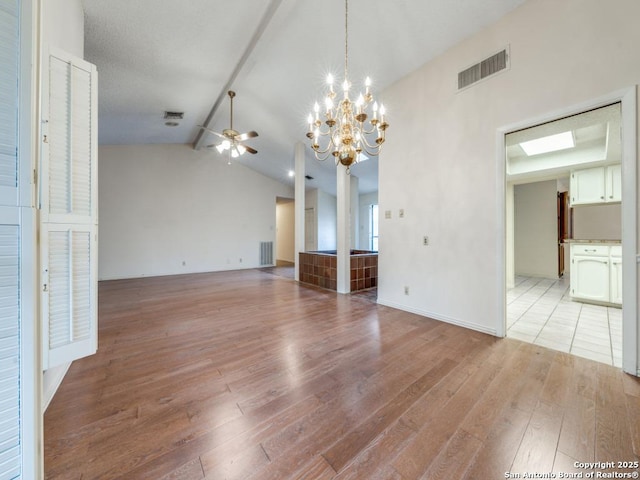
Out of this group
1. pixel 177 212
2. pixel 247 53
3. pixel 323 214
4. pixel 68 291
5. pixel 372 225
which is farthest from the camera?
pixel 372 225

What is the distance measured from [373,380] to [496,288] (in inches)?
69.3

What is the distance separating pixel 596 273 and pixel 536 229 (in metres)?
2.77

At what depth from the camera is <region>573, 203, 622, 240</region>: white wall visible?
15.9 ft

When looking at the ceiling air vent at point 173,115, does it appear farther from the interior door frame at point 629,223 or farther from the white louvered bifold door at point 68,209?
the interior door frame at point 629,223

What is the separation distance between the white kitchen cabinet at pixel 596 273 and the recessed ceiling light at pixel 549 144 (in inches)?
61.1

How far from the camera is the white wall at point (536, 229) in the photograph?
18.8 feet

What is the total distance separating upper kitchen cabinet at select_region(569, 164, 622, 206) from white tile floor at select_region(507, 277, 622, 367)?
1639 mm

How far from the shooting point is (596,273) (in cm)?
360

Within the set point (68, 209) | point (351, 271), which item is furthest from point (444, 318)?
point (68, 209)

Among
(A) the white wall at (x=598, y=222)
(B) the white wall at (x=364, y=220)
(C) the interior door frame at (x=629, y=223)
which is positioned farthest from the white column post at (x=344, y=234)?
(A) the white wall at (x=598, y=222)

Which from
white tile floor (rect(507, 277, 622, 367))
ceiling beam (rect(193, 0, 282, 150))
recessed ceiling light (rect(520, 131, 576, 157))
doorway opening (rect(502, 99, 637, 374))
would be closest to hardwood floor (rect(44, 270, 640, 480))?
white tile floor (rect(507, 277, 622, 367))

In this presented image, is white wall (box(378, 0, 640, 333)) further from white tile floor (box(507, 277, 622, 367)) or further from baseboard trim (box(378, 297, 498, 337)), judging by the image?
white tile floor (box(507, 277, 622, 367))

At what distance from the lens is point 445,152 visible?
9.90 feet

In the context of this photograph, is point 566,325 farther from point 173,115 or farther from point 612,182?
Result: point 173,115
